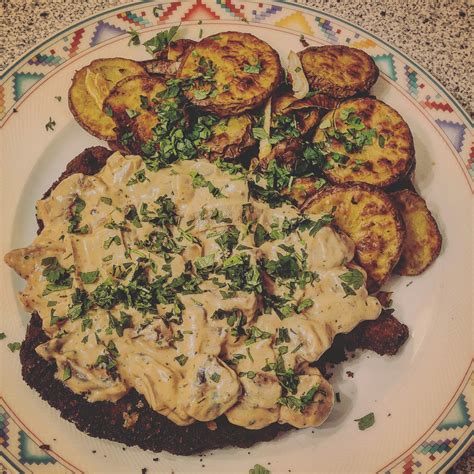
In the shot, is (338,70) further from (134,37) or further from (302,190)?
(134,37)

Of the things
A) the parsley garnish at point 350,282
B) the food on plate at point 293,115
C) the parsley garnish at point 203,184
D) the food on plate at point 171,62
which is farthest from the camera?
the food on plate at point 171,62

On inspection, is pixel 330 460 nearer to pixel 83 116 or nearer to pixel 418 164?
pixel 418 164

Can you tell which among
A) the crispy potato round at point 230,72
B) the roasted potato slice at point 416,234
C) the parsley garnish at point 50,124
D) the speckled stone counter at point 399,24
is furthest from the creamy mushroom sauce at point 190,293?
the speckled stone counter at point 399,24

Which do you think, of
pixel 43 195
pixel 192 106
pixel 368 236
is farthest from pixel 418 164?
pixel 43 195

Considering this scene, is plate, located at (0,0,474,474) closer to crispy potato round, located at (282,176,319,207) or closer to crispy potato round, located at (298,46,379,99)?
crispy potato round, located at (298,46,379,99)

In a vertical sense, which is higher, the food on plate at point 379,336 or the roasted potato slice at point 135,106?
the roasted potato slice at point 135,106

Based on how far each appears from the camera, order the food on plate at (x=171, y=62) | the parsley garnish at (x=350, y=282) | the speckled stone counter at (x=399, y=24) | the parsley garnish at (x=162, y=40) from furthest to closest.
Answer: the speckled stone counter at (x=399, y=24)
the parsley garnish at (x=162, y=40)
the food on plate at (x=171, y=62)
the parsley garnish at (x=350, y=282)

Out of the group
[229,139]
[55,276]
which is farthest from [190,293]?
[229,139]

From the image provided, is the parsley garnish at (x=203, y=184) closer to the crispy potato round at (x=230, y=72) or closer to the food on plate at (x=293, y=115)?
the crispy potato round at (x=230, y=72)
